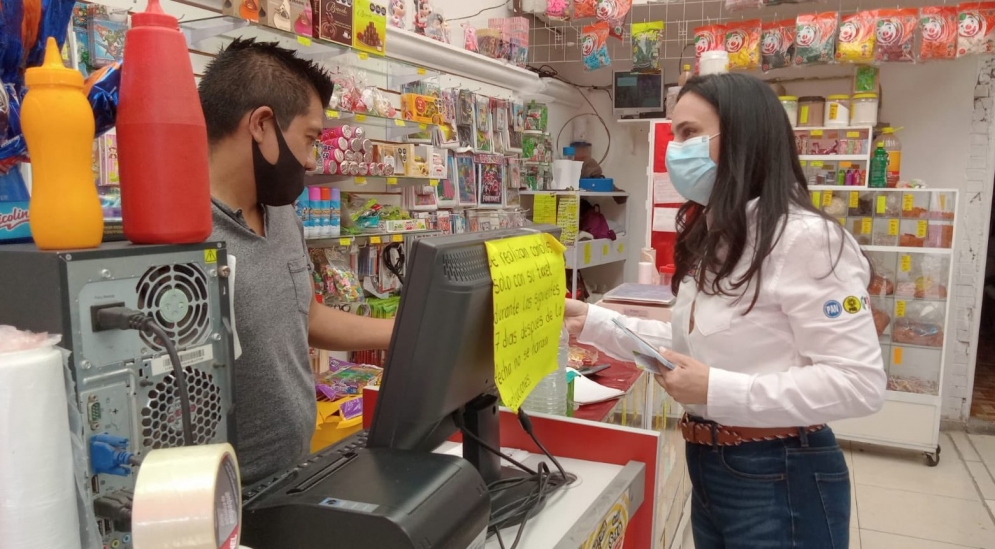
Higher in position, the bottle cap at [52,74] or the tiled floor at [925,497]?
the bottle cap at [52,74]

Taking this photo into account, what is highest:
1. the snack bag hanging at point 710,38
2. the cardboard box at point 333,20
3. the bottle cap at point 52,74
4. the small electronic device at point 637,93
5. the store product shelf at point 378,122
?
the snack bag hanging at point 710,38

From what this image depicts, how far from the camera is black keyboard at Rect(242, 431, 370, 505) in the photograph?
0.87 metres

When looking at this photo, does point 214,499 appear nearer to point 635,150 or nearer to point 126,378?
point 126,378

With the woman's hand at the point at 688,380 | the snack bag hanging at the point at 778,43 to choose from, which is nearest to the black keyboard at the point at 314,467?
the woman's hand at the point at 688,380

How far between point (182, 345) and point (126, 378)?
0.07 metres

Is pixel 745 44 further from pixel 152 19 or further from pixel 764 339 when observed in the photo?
pixel 152 19

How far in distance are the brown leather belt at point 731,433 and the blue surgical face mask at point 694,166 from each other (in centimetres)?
53

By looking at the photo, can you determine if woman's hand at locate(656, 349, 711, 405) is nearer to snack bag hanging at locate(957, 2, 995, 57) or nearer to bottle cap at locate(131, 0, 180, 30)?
bottle cap at locate(131, 0, 180, 30)

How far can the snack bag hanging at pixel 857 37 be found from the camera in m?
4.18

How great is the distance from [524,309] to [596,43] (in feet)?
14.2

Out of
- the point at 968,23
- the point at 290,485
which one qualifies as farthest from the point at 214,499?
the point at 968,23

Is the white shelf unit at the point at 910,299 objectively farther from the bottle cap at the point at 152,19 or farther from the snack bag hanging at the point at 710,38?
the bottle cap at the point at 152,19

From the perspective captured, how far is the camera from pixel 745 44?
4.55 metres

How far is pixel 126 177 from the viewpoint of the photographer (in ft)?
2.40
